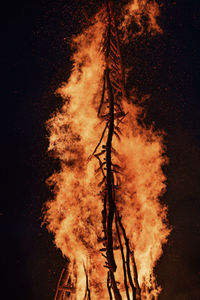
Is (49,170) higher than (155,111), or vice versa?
(155,111)

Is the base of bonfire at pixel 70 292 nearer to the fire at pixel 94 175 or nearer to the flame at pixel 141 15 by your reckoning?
the fire at pixel 94 175

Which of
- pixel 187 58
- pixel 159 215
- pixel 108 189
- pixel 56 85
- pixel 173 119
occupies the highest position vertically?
pixel 187 58

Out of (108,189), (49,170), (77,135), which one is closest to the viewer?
(108,189)

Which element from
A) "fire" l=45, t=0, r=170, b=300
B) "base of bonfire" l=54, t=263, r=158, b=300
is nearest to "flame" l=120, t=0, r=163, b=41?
"fire" l=45, t=0, r=170, b=300

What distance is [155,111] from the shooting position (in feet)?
7.67

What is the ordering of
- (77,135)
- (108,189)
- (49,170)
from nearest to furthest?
(108,189), (77,135), (49,170)

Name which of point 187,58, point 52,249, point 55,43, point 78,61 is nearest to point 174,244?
point 52,249

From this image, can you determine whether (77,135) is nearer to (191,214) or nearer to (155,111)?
(155,111)

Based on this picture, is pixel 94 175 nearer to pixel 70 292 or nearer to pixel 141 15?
pixel 70 292

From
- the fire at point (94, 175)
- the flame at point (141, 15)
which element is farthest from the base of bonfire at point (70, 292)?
the flame at point (141, 15)

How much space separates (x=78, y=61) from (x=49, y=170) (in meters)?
1.18

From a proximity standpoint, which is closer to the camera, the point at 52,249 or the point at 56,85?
the point at 56,85

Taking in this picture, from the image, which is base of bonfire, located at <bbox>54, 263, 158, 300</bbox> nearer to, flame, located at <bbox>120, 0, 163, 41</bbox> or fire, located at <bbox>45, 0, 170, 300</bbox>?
fire, located at <bbox>45, 0, 170, 300</bbox>

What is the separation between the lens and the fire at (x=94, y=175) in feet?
6.68
